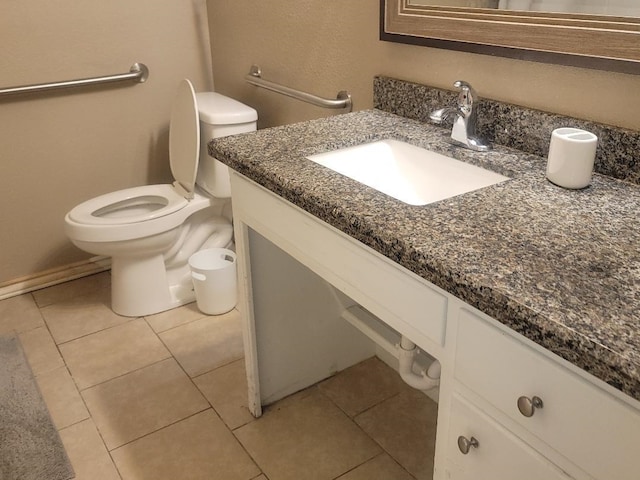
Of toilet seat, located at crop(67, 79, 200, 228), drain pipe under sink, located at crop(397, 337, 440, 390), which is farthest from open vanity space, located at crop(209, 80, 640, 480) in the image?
toilet seat, located at crop(67, 79, 200, 228)

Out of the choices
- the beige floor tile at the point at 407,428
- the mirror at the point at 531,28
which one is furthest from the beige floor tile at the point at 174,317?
the mirror at the point at 531,28

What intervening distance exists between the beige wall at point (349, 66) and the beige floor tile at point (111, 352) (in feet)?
3.09

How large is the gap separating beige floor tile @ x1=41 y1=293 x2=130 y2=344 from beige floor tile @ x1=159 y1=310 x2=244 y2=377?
0.88 ft

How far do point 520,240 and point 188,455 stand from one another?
1185 mm

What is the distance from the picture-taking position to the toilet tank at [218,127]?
2205 mm

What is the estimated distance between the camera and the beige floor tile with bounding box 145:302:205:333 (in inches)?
90.0

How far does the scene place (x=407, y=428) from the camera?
1770mm

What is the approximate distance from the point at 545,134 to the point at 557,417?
0.69m

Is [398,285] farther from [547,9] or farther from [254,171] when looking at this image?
[547,9]

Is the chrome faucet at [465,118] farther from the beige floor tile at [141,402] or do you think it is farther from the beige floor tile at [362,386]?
the beige floor tile at [141,402]

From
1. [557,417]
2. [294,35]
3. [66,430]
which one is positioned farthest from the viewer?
[294,35]

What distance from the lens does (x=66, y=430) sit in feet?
5.88

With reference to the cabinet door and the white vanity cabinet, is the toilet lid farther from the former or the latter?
the cabinet door

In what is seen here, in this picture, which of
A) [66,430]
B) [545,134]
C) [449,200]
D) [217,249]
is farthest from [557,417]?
[217,249]
